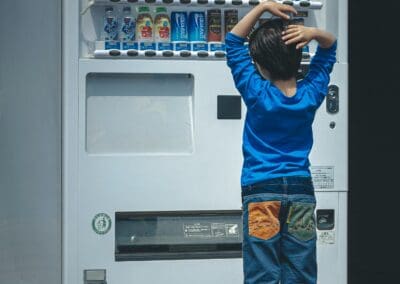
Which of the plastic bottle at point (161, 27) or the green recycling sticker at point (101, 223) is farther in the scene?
the plastic bottle at point (161, 27)

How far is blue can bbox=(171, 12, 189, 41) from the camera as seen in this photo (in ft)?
12.9

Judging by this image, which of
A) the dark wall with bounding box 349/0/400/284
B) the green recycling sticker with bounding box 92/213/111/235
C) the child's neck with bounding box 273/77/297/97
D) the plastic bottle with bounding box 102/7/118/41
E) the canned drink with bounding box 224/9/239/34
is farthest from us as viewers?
the dark wall with bounding box 349/0/400/284

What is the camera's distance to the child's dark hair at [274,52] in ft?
9.41

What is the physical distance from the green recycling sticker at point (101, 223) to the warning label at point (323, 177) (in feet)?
3.41

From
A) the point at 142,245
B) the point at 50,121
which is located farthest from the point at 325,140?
the point at 50,121

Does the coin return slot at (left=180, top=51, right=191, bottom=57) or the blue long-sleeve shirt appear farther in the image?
the coin return slot at (left=180, top=51, right=191, bottom=57)

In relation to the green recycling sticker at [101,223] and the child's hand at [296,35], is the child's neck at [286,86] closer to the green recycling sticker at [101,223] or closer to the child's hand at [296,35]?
the child's hand at [296,35]

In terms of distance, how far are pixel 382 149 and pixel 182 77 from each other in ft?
5.64

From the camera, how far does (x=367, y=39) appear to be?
5156 millimetres

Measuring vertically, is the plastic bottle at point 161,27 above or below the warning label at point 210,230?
above

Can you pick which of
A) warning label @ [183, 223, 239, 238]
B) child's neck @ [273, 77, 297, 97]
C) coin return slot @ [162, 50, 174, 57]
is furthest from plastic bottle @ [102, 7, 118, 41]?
child's neck @ [273, 77, 297, 97]

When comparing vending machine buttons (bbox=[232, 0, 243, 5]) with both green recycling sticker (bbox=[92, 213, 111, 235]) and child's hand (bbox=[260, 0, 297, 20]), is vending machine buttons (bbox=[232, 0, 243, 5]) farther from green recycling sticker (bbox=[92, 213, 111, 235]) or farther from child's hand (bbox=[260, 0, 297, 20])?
green recycling sticker (bbox=[92, 213, 111, 235])

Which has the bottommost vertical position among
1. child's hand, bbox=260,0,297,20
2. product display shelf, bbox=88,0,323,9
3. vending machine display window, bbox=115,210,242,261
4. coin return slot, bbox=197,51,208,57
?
vending machine display window, bbox=115,210,242,261

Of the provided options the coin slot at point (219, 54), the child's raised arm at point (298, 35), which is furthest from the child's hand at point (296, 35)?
the coin slot at point (219, 54)
